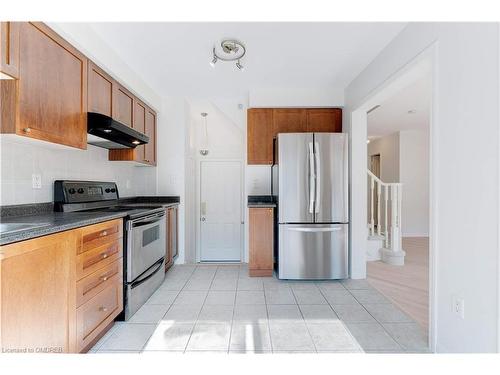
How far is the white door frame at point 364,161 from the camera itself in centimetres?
170

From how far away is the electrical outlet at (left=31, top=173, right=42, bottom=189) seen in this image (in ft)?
6.47

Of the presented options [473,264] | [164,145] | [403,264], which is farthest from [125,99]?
[403,264]

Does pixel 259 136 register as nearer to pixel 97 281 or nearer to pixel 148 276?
pixel 148 276

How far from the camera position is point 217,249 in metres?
4.65

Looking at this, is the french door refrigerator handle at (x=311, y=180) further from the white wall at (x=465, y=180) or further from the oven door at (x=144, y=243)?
the oven door at (x=144, y=243)

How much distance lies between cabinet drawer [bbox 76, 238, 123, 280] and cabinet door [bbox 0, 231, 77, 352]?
80 millimetres

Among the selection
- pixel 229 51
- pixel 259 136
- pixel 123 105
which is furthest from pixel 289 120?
pixel 123 105

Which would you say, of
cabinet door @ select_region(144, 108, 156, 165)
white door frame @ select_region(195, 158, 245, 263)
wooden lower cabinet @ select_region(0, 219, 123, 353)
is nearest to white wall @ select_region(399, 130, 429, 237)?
white door frame @ select_region(195, 158, 245, 263)

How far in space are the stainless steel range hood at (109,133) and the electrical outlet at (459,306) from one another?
9.05 ft

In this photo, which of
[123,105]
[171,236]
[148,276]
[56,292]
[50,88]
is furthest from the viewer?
[171,236]

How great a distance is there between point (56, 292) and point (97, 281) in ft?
1.25

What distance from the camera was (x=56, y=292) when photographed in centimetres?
139
